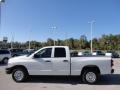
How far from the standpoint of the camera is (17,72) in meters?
13.0

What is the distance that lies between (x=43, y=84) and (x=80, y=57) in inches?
91.2

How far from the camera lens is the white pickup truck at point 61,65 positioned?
12523 mm

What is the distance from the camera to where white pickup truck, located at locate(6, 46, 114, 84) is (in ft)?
41.1

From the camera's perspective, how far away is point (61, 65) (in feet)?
41.4

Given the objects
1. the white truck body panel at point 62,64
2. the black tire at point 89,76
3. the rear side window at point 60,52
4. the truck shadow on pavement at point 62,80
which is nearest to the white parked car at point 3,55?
the truck shadow on pavement at point 62,80

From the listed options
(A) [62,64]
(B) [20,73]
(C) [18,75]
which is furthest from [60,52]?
(C) [18,75]

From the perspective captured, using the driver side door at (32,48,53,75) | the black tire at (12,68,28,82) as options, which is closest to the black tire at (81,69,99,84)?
the driver side door at (32,48,53,75)

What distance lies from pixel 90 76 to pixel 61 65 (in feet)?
5.17

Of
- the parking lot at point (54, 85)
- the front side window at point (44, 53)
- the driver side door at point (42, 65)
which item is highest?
the front side window at point (44, 53)

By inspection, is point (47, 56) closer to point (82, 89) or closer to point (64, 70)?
point (64, 70)

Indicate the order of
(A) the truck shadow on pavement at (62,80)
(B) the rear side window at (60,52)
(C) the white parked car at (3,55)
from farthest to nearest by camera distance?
(C) the white parked car at (3,55), (A) the truck shadow on pavement at (62,80), (B) the rear side window at (60,52)

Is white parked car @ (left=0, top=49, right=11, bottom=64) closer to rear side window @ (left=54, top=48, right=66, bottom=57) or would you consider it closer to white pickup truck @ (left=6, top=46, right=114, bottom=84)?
white pickup truck @ (left=6, top=46, right=114, bottom=84)

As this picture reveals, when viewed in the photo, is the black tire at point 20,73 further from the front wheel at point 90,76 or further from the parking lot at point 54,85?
the front wheel at point 90,76

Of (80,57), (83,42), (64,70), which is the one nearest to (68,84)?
(64,70)
